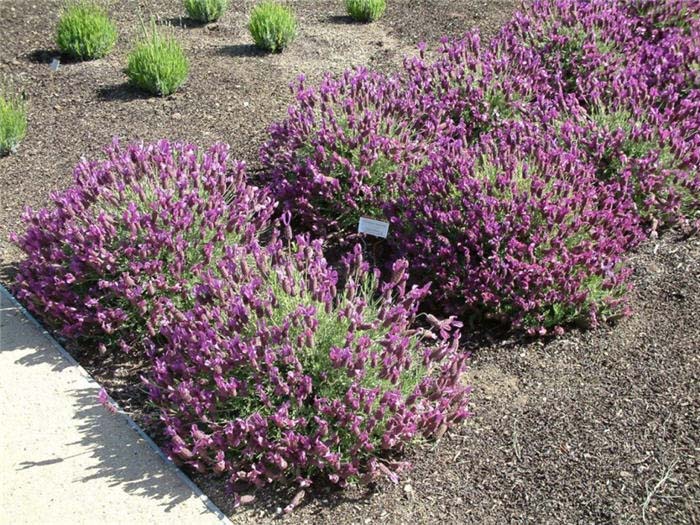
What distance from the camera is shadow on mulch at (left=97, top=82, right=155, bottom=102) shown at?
706 centimetres

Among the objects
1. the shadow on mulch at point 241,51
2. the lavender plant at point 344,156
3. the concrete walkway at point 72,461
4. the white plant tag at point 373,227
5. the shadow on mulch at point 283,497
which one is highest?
the shadow on mulch at point 241,51

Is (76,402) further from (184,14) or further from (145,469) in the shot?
(184,14)

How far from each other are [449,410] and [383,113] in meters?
2.36

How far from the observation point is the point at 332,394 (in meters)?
3.60

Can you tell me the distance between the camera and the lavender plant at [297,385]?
344cm

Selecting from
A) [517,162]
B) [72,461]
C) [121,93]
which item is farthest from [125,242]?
[121,93]

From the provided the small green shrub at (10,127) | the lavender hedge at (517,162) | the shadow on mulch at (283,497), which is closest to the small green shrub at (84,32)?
the small green shrub at (10,127)

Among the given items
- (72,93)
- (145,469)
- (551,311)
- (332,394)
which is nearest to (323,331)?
(332,394)

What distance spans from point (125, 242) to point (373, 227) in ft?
4.56

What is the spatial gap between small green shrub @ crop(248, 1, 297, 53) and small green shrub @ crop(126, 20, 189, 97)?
978mm

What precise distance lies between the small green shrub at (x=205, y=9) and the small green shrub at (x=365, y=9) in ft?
4.52

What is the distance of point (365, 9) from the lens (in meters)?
8.62

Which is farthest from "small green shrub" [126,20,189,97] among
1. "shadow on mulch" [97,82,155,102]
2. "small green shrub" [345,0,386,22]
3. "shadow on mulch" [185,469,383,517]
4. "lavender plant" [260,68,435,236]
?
"shadow on mulch" [185,469,383,517]

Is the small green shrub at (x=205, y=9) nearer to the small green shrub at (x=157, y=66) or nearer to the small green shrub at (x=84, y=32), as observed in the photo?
the small green shrub at (x=84, y=32)
